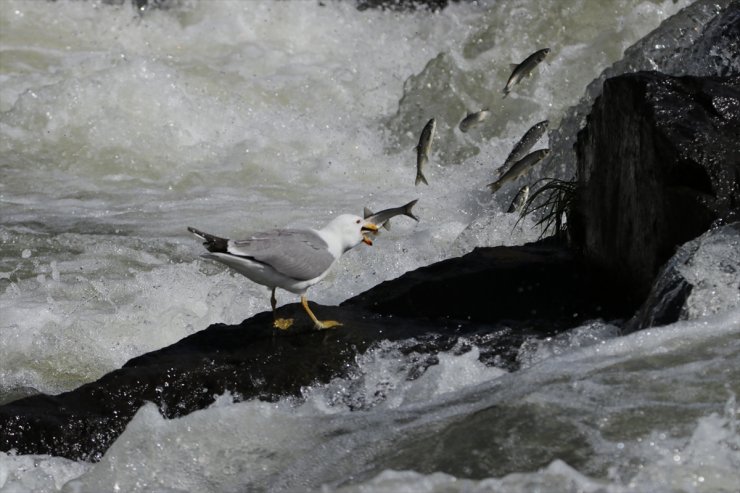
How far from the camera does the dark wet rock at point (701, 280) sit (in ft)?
16.7

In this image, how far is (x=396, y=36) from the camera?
556 inches

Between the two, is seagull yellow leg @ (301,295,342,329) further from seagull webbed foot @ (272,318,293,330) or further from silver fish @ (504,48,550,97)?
silver fish @ (504,48,550,97)

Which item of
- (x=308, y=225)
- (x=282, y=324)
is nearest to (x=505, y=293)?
(x=282, y=324)

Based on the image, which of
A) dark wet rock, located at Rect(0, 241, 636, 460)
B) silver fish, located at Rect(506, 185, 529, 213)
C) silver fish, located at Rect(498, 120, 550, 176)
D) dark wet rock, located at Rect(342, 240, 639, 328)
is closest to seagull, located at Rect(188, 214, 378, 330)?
dark wet rock, located at Rect(0, 241, 636, 460)

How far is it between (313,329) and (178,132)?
6104 millimetres

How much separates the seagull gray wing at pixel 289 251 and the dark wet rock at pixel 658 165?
54.8 inches

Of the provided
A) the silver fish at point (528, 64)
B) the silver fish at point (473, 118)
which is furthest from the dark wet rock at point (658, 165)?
the silver fish at point (473, 118)

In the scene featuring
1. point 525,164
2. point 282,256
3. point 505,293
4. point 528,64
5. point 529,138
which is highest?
point 528,64

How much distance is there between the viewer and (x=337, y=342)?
542 centimetres

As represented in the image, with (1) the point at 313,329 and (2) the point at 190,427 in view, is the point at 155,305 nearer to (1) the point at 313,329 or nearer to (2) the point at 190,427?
(1) the point at 313,329

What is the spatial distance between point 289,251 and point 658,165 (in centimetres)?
164

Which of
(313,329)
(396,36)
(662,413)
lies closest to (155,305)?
(313,329)

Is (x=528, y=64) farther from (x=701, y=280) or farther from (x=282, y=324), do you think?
(x=701, y=280)

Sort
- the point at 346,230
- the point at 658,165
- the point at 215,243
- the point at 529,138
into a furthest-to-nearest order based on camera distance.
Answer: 1. the point at 529,138
2. the point at 346,230
3. the point at 658,165
4. the point at 215,243
